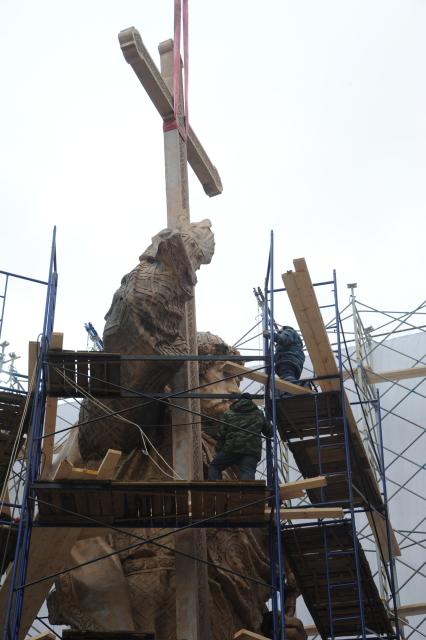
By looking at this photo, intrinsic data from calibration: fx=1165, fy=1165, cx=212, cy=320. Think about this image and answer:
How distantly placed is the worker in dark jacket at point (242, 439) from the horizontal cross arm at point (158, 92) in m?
4.49

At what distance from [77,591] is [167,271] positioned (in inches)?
146

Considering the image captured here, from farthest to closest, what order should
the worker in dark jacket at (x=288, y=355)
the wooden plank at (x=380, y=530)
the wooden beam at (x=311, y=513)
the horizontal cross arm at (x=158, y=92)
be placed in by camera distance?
the horizontal cross arm at (x=158, y=92)
the wooden plank at (x=380, y=530)
the worker in dark jacket at (x=288, y=355)
the wooden beam at (x=311, y=513)

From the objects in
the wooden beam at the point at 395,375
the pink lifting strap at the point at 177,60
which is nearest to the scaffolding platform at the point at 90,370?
the pink lifting strap at the point at 177,60

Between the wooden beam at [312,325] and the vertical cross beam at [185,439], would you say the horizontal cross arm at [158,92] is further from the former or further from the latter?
the wooden beam at [312,325]

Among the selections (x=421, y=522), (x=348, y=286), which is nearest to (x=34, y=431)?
(x=421, y=522)

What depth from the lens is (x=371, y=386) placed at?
18656 millimetres

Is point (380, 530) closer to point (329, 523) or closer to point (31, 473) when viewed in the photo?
point (329, 523)

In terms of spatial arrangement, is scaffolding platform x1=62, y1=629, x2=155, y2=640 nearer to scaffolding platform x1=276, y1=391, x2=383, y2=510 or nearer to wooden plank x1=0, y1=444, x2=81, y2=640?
wooden plank x1=0, y1=444, x2=81, y2=640

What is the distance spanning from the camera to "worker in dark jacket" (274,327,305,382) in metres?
13.4

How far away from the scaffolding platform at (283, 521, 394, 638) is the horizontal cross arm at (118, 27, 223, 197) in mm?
5656

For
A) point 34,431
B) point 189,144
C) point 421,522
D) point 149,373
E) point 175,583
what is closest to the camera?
point 34,431

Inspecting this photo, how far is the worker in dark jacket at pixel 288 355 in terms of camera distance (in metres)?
13.4

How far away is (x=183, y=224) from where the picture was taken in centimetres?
1410

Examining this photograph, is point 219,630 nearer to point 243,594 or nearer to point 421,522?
point 243,594
